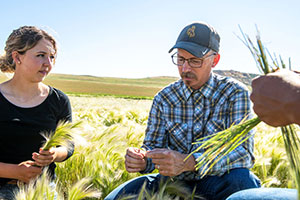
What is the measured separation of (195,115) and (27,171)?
1273 millimetres

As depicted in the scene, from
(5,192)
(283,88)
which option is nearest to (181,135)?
(5,192)

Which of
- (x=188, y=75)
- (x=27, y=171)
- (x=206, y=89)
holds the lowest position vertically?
(x=27, y=171)

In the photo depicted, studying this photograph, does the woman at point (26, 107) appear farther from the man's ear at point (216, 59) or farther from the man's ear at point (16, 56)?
the man's ear at point (216, 59)

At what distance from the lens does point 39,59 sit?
7.79ft

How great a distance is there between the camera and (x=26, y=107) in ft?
7.91

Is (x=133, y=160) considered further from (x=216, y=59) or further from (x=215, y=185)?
(x=216, y=59)

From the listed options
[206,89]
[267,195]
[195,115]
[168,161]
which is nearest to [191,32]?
[206,89]

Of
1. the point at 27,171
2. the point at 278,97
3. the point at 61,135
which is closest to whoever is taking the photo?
the point at 278,97

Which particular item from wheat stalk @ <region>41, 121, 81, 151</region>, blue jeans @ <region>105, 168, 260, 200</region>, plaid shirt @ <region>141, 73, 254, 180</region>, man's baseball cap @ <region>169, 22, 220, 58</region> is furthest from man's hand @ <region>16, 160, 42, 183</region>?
man's baseball cap @ <region>169, 22, 220, 58</region>

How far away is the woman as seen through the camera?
2.30 metres

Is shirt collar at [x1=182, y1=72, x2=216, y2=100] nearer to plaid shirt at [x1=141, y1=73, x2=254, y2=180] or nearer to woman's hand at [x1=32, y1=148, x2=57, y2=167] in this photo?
plaid shirt at [x1=141, y1=73, x2=254, y2=180]

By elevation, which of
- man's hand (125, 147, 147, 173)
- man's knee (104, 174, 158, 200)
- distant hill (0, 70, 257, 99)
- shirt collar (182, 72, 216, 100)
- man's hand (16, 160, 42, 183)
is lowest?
distant hill (0, 70, 257, 99)

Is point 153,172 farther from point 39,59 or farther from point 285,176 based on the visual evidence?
point 39,59

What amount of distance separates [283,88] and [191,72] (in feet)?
4.74
